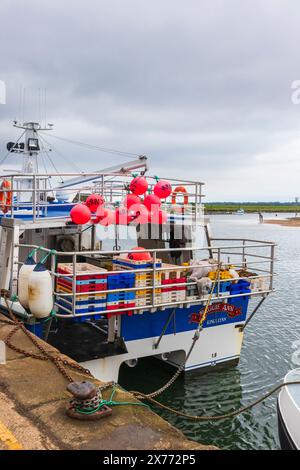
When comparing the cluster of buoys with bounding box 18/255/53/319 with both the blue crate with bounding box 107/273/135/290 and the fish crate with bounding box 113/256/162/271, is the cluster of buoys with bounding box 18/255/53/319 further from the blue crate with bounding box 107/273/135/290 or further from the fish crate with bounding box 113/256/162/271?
the fish crate with bounding box 113/256/162/271

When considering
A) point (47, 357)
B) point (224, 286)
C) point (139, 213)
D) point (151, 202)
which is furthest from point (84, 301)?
point (151, 202)

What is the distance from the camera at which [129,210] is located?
31.5ft

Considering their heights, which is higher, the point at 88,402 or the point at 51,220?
the point at 51,220

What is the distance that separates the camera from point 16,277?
8172 millimetres

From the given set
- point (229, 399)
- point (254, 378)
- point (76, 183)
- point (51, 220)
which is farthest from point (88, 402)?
point (76, 183)

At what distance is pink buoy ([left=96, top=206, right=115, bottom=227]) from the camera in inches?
359

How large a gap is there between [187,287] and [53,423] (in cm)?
467

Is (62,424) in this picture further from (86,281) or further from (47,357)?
(86,281)

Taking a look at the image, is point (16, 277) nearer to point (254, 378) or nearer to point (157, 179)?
point (157, 179)

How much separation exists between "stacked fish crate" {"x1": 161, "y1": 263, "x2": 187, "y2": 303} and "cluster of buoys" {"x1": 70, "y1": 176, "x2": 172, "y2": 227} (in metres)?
1.77

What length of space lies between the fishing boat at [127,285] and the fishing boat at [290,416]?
2.65m

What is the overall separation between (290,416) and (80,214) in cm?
513

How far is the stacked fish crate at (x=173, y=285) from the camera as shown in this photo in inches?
324

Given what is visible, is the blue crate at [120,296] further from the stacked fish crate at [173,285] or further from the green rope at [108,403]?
the green rope at [108,403]
